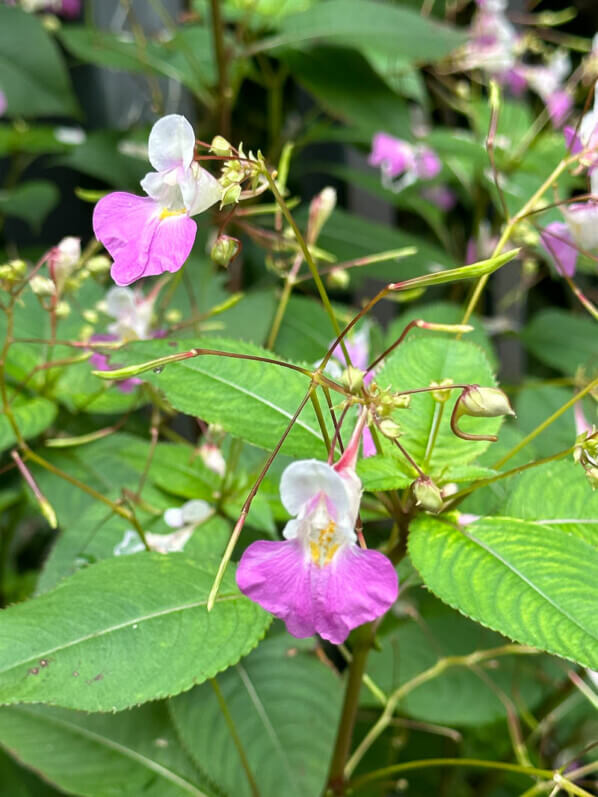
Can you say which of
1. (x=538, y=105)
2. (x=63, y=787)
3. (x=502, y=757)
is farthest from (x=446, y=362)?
(x=538, y=105)

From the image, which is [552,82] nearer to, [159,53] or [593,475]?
[159,53]

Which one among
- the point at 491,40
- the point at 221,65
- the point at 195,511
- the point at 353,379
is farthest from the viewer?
the point at 491,40

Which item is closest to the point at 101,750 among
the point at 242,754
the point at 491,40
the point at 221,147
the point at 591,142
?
the point at 242,754

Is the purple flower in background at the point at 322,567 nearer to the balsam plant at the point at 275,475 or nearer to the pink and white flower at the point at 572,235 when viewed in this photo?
the balsam plant at the point at 275,475

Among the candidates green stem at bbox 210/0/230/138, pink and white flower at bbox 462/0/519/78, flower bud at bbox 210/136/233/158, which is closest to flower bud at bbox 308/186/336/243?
flower bud at bbox 210/136/233/158

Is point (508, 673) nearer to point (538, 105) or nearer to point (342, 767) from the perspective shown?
point (342, 767)

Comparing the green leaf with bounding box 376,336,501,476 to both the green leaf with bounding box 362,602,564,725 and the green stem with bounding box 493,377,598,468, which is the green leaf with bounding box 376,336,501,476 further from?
the green leaf with bounding box 362,602,564,725
